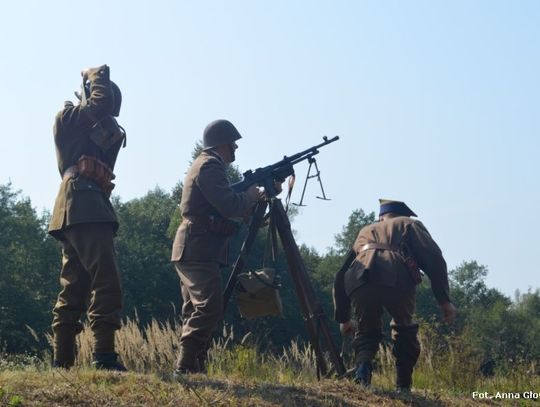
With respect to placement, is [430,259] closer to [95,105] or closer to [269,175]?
[269,175]

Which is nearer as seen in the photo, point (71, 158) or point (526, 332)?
point (71, 158)

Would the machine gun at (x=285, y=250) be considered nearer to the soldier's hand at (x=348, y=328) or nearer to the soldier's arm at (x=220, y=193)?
the soldier's hand at (x=348, y=328)

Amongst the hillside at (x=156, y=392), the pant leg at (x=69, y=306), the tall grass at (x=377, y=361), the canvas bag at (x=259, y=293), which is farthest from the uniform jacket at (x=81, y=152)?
the tall grass at (x=377, y=361)

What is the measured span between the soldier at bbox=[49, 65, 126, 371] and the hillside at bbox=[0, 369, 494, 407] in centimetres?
40

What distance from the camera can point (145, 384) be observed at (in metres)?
6.25

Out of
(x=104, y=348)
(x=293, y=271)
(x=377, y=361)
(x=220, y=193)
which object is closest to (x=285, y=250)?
(x=293, y=271)

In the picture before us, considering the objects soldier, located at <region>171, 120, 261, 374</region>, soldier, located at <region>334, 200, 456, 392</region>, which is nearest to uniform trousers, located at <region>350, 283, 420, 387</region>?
soldier, located at <region>334, 200, 456, 392</region>

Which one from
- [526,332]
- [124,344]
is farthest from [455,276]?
[124,344]

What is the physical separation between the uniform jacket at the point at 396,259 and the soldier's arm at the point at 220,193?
120 cm

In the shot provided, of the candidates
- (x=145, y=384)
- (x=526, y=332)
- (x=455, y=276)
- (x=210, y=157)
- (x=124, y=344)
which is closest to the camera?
(x=145, y=384)

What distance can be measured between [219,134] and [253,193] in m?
0.58

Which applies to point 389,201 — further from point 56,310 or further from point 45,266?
point 45,266

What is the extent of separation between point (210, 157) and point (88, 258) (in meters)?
1.41

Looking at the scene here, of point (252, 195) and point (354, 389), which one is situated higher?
point (252, 195)
